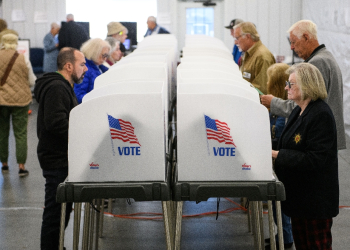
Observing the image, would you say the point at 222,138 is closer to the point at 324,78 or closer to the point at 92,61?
the point at 324,78

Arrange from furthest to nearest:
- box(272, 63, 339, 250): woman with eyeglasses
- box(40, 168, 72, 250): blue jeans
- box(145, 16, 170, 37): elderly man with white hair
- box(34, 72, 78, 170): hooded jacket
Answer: box(145, 16, 170, 37): elderly man with white hair < box(40, 168, 72, 250): blue jeans < box(34, 72, 78, 170): hooded jacket < box(272, 63, 339, 250): woman with eyeglasses

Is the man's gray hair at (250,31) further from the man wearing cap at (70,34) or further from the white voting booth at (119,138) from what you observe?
the man wearing cap at (70,34)

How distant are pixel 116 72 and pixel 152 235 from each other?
1.56 meters

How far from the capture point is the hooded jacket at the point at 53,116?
2.91 m

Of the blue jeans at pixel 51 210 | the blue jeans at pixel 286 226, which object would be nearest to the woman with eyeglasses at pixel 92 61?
the blue jeans at pixel 51 210

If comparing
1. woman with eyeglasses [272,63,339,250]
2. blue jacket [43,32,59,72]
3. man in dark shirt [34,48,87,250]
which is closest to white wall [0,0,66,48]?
blue jacket [43,32,59,72]

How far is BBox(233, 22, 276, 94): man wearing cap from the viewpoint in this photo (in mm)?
4547

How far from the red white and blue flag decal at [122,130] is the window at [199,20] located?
1044 centimetres

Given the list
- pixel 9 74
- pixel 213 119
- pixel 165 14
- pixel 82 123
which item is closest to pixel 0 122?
pixel 9 74

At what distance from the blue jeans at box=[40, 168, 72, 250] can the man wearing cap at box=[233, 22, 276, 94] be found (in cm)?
226

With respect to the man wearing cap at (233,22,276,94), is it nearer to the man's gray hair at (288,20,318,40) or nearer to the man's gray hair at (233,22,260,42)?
the man's gray hair at (233,22,260,42)

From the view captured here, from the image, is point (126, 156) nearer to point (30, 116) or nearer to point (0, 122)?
point (0, 122)

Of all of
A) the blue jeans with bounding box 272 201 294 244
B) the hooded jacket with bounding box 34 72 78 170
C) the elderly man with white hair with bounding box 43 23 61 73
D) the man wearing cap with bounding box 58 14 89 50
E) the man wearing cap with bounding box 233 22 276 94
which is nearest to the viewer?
the hooded jacket with bounding box 34 72 78 170

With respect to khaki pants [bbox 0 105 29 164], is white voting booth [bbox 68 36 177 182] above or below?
above
